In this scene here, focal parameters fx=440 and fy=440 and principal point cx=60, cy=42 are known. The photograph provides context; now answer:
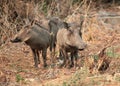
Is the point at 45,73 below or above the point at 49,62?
above

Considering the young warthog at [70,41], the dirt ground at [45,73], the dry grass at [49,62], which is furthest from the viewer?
the young warthog at [70,41]

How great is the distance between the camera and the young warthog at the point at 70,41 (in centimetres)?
949

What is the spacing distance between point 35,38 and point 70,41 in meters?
0.79

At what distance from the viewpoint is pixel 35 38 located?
32.0 feet

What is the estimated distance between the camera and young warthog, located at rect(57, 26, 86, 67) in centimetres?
949

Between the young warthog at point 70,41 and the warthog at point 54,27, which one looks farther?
the warthog at point 54,27

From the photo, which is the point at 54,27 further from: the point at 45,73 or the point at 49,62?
the point at 45,73

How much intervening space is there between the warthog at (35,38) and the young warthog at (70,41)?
0.34m

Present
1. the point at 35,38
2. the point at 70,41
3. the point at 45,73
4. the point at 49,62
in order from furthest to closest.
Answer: the point at 49,62 < the point at 35,38 < the point at 70,41 < the point at 45,73

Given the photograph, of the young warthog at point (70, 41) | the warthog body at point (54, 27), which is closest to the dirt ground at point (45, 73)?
the young warthog at point (70, 41)

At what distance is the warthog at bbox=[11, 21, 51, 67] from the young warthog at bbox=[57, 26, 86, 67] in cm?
34

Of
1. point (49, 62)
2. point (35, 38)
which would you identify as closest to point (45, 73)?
point (35, 38)

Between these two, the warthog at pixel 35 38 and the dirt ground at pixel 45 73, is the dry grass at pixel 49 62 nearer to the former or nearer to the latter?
the dirt ground at pixel 45 73

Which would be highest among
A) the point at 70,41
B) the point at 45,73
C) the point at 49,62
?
the point at 70,41
